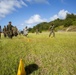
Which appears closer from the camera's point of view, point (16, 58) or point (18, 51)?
point (16, 58)

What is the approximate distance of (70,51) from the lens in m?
17.0

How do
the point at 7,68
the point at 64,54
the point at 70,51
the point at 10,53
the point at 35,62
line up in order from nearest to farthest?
the point at 7,68 → the point at 35,62 → the point at 10,53 → the point at 64,54 → the point at 70,51

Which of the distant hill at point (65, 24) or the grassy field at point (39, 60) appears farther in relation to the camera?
the distant hill at point (65, 24)

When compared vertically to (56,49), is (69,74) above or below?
below

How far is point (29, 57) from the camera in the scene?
47.4 feet

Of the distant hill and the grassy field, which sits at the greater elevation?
the distant hill

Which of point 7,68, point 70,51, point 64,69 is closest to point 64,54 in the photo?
point 70,51

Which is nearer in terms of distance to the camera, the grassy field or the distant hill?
the grassy field

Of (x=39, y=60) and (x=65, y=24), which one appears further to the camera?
(x=65, y=24)

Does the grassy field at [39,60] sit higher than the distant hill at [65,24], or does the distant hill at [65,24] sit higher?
the distant hill at [65,24]

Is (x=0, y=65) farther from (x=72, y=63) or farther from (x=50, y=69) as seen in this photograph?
(x=72, y=63)

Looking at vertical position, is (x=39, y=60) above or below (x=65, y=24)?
below

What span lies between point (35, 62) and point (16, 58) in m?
1.46

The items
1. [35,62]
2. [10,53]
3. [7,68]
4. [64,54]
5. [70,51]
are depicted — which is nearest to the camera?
[7,68]
